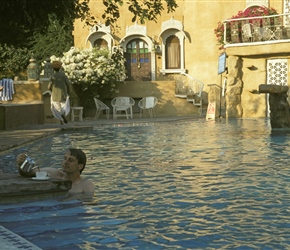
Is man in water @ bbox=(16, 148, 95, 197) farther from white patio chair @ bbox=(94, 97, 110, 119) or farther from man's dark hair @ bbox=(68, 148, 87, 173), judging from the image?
white patio chair @ bbox=(94, 97, 110, 119)

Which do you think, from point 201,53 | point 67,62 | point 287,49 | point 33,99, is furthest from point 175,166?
point 201,53

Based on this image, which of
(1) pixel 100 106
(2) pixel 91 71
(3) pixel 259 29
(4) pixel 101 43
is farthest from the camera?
(4) pixel 101 43

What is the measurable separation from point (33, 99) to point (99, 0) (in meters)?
11.5

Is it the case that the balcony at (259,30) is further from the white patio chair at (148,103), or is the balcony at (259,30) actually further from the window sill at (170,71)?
the window sill at (170,71)

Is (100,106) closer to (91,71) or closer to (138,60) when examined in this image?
(91,71)

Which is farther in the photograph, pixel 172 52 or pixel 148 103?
pixel 172 52

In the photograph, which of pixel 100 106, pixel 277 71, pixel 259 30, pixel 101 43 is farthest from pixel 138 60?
pixel 259 30

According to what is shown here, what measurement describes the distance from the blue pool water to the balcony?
48.6 feet

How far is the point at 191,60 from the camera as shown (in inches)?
1405

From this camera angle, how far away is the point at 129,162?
41.6 ft

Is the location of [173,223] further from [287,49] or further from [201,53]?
[201,53]

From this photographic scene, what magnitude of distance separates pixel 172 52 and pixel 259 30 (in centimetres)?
706

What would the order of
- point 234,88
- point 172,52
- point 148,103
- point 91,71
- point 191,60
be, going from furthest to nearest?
point 172,52 → point 191,60 → point 148,103 → point 91,71 → point 234,88

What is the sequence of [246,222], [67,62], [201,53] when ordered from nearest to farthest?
[246,222]
[67,62]
[201,53]
